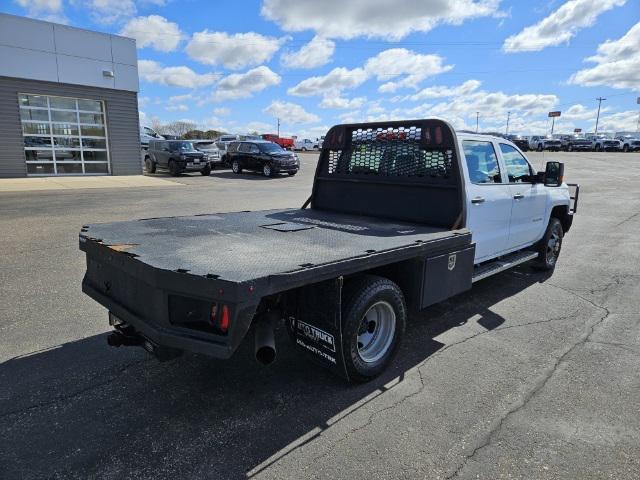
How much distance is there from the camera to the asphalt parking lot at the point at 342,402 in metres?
2.59

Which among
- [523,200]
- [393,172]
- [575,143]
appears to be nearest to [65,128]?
[393,172]

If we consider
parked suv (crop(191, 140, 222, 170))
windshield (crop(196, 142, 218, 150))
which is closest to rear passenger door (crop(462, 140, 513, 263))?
parked suv (crop(191, 140, 222, 170))

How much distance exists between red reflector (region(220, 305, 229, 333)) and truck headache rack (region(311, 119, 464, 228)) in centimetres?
271

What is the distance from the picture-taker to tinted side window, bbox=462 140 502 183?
188 inches

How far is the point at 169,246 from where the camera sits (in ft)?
10.7

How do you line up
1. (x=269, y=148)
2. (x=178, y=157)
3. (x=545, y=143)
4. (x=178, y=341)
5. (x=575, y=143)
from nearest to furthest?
(x=178, y=341) → (x=178, y=157) → (x=269, y=148) → (x=545, y=143) → (x=575, y=143)

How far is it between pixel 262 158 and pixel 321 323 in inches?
Result: 822

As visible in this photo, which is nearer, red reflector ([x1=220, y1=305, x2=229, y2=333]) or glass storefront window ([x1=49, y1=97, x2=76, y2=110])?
red reflector ([x1=220, y1=305, x2=229, y2=333])

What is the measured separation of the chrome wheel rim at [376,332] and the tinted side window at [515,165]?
2.92m

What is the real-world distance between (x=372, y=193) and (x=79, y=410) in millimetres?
3549

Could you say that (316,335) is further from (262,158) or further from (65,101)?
(65,101)

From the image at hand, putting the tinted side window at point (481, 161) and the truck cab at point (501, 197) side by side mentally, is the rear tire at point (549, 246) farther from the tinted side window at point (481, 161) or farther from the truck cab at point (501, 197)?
the tinted side window at point (481, 161)

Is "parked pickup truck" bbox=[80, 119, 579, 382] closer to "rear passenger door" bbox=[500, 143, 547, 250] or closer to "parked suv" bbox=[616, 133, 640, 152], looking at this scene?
"rear passenger door" bbox=[500, 143, 547, 250]

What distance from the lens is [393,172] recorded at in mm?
5059
